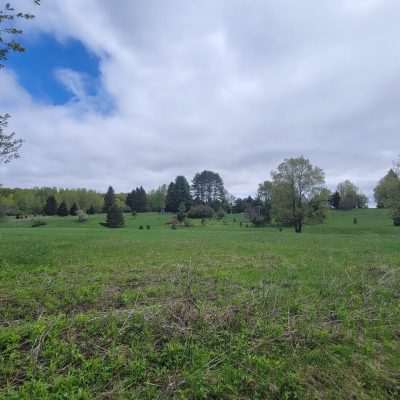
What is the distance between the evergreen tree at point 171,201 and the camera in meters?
64.2

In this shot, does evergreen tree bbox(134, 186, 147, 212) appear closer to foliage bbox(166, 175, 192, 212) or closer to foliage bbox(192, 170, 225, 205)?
foliage bbox(166, 175, 192, 212)

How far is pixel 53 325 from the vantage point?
111 inches

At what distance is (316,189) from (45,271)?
27629 millimetres

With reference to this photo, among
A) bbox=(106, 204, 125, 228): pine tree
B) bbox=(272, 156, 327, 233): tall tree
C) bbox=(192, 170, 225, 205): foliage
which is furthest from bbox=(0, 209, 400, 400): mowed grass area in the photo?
bbox=(192, 170, 225, 205): foliage

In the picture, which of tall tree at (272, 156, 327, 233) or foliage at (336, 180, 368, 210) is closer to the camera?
tall tree at (272, 156, 327, 233)

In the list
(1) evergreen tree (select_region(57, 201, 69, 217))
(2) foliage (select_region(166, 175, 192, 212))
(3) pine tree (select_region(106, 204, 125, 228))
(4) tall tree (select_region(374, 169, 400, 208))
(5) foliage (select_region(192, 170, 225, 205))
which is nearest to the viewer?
(4) tall tree (select_region(374, 169, 400, 208))

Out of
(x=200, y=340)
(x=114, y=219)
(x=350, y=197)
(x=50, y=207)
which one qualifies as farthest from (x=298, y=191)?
(x=50, y=207)

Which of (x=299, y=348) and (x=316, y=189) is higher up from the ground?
(x=316, y=189)

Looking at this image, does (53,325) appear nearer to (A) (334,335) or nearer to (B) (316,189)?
(A) (334,335)

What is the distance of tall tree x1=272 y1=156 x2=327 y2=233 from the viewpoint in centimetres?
2625

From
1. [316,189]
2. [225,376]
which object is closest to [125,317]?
[225,376]

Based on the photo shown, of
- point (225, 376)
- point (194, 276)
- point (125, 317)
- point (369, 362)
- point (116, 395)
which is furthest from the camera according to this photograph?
point (194, 276)

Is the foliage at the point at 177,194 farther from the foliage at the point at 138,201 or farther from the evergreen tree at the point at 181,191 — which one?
the foliage at the point at 138,201

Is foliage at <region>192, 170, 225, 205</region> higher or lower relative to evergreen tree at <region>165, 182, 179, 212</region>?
higher
